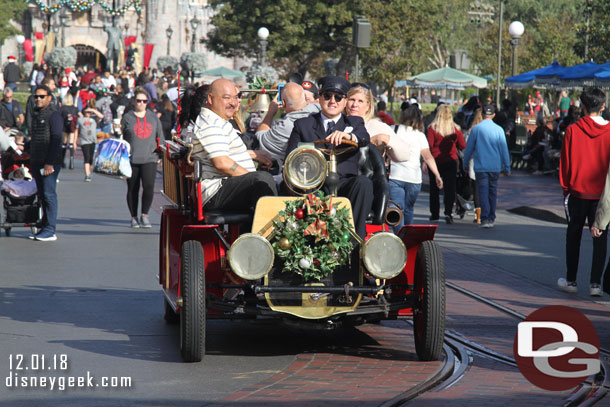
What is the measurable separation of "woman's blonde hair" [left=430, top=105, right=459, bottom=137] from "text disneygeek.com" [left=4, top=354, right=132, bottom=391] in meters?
10.3

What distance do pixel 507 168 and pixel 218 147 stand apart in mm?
8904

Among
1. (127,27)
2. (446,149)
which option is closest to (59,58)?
(127,27)

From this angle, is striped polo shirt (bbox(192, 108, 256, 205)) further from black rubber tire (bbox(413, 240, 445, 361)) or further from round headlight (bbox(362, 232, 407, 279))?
black rubber tire (bbox(413, 240, 445, 361))

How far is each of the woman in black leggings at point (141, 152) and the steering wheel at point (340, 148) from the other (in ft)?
25.3

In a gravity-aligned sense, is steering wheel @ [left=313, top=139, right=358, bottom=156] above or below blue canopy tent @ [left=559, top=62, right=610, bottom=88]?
below

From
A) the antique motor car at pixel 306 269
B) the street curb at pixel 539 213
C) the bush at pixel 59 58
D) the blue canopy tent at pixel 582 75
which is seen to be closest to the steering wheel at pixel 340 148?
the antique motor car at pixel 306 269

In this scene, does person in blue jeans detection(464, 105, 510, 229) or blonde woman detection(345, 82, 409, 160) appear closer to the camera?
blonde woman detection(345, 82, 409, 160)

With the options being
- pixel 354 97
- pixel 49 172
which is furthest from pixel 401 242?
pixel 49 172

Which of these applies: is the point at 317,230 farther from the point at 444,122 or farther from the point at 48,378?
the point at 444,122

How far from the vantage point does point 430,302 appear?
6816 mm

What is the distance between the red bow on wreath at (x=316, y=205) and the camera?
6988 millimetres

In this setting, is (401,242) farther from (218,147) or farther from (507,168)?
(507,168)

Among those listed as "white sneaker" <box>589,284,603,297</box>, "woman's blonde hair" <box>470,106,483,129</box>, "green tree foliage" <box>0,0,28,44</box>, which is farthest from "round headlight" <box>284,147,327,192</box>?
"green tree foliage" <box>0,0,28,44</box>

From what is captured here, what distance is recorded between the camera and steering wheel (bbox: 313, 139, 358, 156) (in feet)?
24.3
